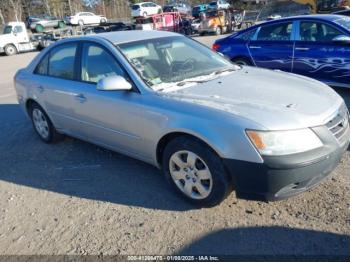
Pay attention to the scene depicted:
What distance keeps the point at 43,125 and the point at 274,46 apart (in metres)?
4.47

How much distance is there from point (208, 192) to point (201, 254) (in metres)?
0.60

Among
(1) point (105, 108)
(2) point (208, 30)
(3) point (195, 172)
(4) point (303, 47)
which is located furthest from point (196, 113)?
(2) point (208, 30)

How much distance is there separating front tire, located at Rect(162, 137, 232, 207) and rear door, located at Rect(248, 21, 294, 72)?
4.37 meters

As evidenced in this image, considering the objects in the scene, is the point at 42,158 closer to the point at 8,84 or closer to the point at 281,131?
the point at 281,131

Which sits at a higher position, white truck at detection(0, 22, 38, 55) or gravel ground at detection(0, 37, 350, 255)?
gravel ground at detection(0, 37, 350, 255)

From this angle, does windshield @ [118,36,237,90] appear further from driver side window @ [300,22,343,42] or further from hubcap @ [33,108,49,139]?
driver side window @ [300,22,343,42]

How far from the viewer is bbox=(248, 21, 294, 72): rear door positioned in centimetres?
701

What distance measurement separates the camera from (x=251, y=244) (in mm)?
2922

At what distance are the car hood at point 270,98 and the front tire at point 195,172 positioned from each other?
0.39 metres

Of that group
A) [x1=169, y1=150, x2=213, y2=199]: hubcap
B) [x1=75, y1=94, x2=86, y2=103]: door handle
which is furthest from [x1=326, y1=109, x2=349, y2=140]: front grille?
[x1=75, y1=94, x2=86, y2=103]: door handle

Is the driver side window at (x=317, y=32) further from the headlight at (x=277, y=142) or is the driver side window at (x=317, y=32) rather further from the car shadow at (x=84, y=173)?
the headlight at (x=277, y=142)

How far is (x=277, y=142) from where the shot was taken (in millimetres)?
2824

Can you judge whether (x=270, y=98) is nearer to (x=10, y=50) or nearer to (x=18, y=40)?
(x=10, y=50)

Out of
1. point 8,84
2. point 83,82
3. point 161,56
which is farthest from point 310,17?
point 8,84
